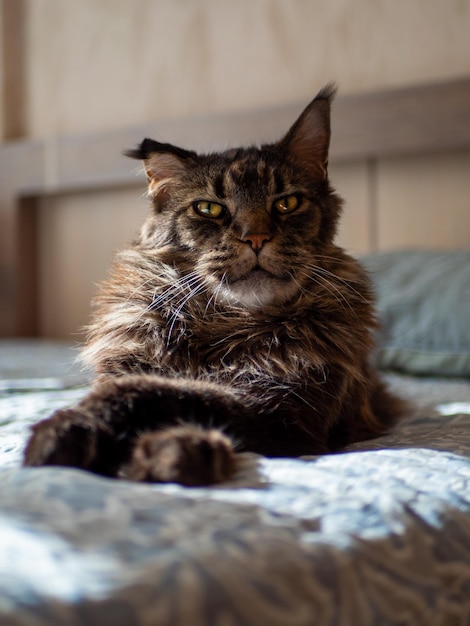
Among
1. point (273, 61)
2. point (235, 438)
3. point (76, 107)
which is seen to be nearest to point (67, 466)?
point (235, 438)

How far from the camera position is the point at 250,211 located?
1.34 meters

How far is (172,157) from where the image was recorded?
4.83ft

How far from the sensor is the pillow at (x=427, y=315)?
7.43 feet

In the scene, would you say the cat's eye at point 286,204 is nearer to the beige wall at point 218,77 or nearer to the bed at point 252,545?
the bed at point 252,545

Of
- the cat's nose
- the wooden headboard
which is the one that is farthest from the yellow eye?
the wooden headboard

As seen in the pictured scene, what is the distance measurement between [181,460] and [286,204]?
70 centimetres

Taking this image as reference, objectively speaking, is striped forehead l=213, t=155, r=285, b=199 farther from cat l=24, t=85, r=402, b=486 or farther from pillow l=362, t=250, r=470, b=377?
pillow l=362, t=250, r=470, b=377

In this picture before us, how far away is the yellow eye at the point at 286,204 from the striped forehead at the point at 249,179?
0.06 ft

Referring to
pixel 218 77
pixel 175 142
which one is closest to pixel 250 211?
pixel 175 142

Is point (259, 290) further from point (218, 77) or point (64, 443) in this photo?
point (218, 77)

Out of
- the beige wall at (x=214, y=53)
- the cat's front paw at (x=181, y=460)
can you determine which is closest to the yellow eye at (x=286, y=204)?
the cat's front paw at (x=181, y=460)

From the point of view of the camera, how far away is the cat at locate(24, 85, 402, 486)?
43.2 inches

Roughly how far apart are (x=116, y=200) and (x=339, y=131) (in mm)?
1329

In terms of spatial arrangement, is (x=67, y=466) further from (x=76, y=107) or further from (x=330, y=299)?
(x=76, y=107)
